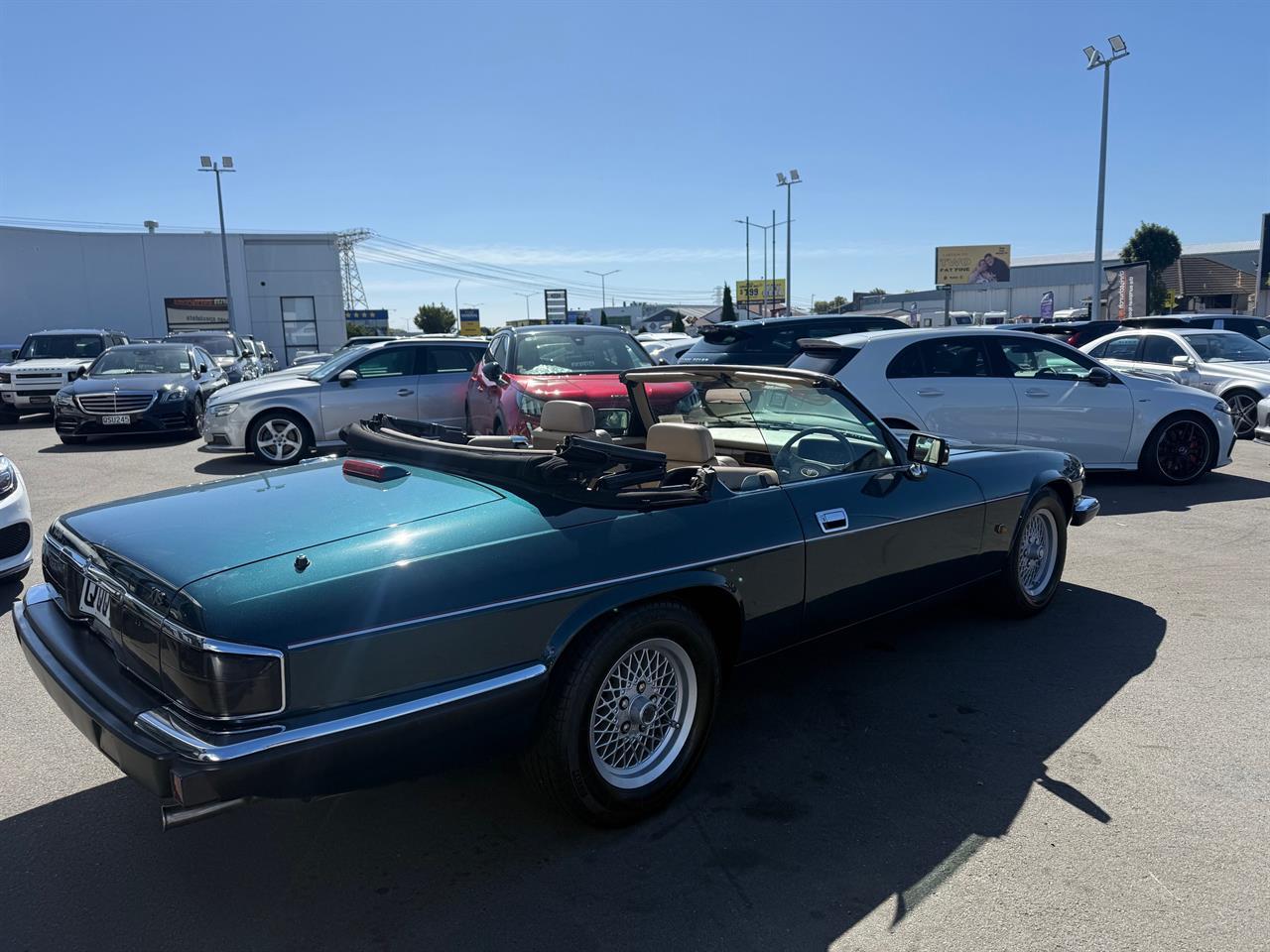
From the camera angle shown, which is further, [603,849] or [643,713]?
[643,713]

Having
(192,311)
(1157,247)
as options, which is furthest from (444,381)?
(1157,247)

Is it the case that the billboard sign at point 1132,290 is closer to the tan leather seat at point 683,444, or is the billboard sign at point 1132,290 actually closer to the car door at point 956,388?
the car door at point 956,388

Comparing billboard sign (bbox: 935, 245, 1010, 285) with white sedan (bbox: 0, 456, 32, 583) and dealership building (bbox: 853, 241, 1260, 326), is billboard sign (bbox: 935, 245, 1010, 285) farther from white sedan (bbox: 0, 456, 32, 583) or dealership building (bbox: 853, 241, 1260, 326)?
white sedan (bbox: 0, 456, 32, 583)

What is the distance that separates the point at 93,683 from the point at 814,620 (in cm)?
252

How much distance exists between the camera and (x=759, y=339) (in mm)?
10664

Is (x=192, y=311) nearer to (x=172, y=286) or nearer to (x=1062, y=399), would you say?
(x=172, y=286)

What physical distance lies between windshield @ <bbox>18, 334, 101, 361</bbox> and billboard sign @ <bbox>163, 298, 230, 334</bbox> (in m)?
20.6

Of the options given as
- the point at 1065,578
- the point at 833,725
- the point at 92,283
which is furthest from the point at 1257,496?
the point at 92,283

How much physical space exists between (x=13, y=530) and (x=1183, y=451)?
9.68 metres

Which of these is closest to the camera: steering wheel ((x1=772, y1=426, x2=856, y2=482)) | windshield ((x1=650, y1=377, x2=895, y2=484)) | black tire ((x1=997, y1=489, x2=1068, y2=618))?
steering wheel ((x1=772, y1=426, x2=856, y2=482))

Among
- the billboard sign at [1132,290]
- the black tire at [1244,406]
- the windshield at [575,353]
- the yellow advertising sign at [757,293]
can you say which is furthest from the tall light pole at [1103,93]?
the yellow advertising sign at [757,293]

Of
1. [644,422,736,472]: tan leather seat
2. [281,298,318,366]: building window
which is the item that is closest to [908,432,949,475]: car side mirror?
[644,422,736,472]: tan leather seat

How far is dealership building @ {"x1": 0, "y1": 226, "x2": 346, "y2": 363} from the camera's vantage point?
35.0 meters

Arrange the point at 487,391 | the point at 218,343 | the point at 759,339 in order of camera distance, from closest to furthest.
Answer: the point at 487,391 → the point at 759,339 → the point at 218,343
